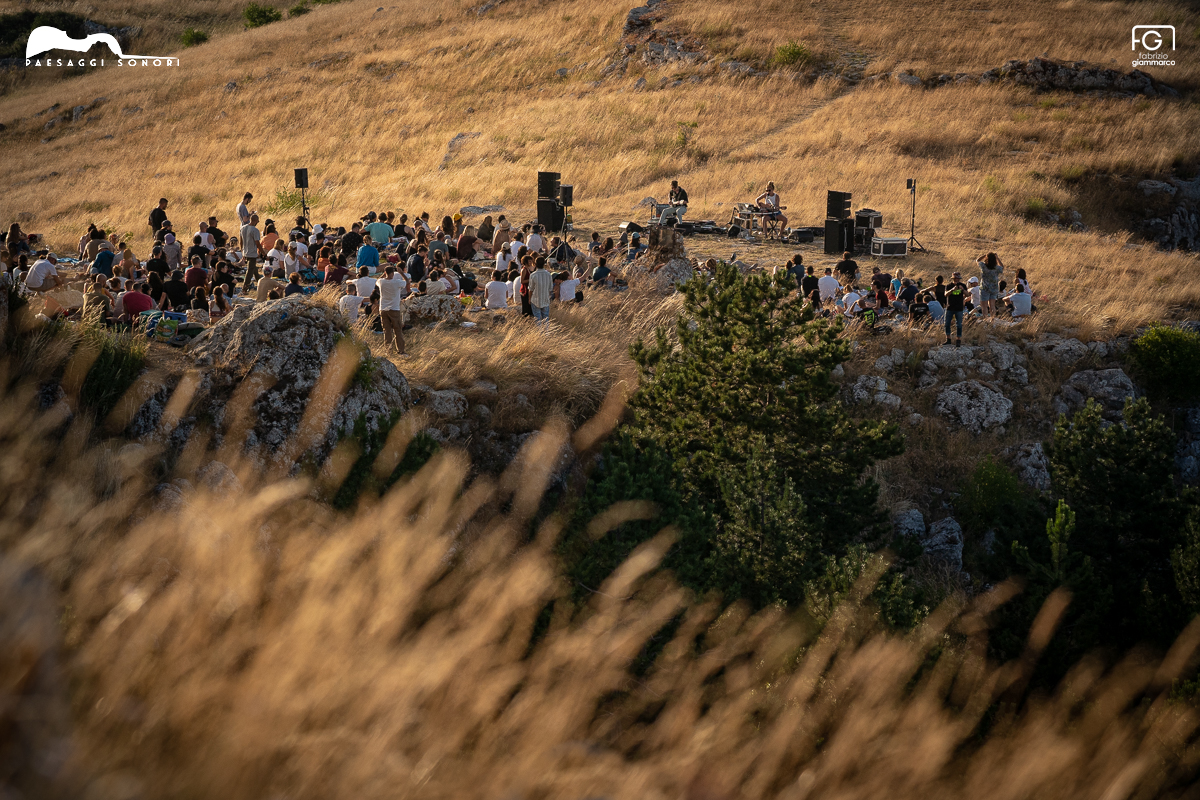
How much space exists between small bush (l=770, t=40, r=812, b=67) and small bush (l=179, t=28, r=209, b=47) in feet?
147

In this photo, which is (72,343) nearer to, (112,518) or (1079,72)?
(112,518)

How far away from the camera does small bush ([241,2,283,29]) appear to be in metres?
70.4

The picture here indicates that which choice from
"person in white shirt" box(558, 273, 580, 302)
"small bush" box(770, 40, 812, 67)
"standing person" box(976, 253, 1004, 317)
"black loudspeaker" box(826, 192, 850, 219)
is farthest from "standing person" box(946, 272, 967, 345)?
"small bush" box(770, 40, 812, 67)

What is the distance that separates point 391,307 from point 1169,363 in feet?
50.1

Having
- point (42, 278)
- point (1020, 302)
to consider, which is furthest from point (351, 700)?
point (1020, 302)

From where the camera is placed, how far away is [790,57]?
4297 cm

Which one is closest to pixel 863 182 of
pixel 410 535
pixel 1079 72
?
pixel 1079 72

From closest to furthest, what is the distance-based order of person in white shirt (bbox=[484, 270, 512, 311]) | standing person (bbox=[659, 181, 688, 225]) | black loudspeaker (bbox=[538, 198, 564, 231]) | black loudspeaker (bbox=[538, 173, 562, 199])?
1. person in white shirt (bbox=[484, 270, 512, 311])
2. black loudspeaker (bbox=[538, 173, 562, 199])
3. black loudspeaker (bbox=[538, 198, 564, 231])
4. standing person (bbox=[659, 181, 688, 225])

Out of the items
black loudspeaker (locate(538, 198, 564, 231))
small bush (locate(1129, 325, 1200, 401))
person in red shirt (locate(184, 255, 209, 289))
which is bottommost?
small bush (locate(1129, 325, 1200, 401))

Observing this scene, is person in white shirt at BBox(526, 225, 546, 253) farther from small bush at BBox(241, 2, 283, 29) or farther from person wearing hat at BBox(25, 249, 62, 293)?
small bush at BBox(241, 2, 283, 29)

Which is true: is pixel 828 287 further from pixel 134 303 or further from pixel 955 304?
pixel 134 303

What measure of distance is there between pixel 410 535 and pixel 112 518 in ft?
5.51

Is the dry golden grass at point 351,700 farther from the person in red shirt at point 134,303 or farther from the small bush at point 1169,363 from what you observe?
the small bush at point 1169,363

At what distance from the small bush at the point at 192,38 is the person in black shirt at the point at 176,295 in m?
60.6
